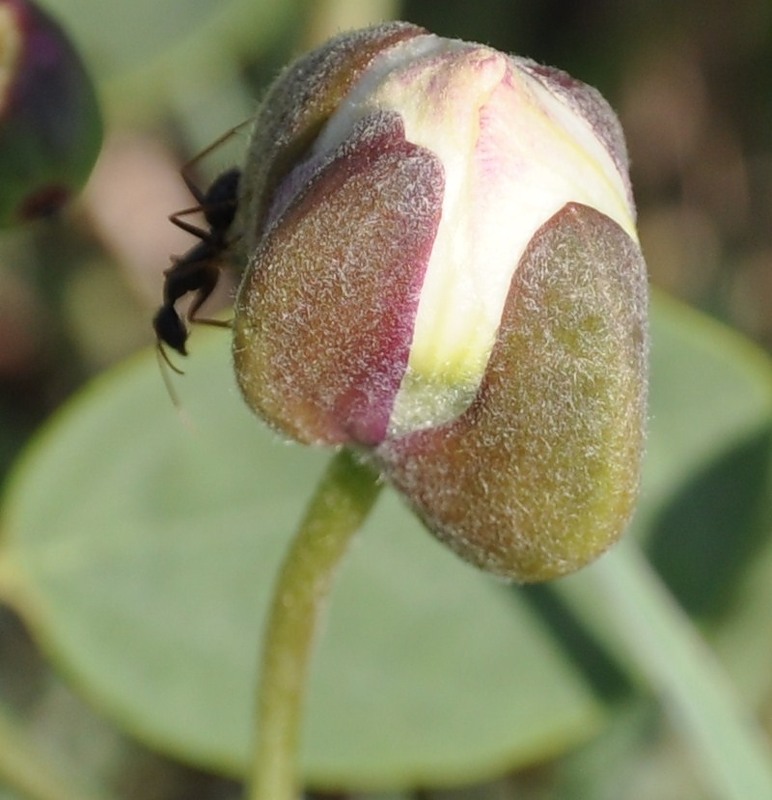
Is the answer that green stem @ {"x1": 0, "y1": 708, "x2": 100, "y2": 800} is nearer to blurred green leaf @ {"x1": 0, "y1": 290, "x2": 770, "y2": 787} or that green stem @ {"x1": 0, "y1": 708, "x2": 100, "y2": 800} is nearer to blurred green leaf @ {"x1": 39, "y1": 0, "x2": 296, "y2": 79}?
blurred green leaf @ {"x1": 0, "y1": 290, "x2": 770, "y2": 787}

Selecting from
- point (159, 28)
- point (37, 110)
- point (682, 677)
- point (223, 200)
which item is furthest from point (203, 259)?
point (159, 28)

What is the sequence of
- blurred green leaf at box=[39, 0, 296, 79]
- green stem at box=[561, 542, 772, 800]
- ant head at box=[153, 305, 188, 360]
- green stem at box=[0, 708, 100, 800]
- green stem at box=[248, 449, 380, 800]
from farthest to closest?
blurred green leaf at box=[39, 0, 296, 79], green stem at box=[561, 542, 772, 800], green stem at box=[0, 708, 100, 800], ant head at box=[153, 305, 188, 360], green stem at box=[248, 449, 380, 800]

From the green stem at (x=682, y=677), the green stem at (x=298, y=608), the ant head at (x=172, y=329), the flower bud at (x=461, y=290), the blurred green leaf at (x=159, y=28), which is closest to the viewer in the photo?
the flower bud at (x=461, y=290)

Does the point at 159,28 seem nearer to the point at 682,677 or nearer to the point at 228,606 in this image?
the point at 228,606

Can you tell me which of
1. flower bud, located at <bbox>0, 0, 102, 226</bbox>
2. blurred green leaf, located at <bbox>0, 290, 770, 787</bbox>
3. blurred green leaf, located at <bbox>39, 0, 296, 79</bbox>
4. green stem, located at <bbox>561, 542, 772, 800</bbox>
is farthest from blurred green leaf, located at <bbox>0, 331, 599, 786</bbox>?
blurred green leaf, located at <bbox>39, 0, 296, 79</bbox>

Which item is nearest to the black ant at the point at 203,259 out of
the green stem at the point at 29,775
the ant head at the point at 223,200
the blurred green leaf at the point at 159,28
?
the ant head at the point at 223,200

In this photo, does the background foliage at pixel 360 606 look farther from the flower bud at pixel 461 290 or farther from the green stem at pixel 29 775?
the flower bud at pixel 461 290
